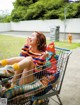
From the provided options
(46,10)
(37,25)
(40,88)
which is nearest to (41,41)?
(40,88)

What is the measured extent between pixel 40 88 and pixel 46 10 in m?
14.5

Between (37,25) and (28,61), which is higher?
(28,61)

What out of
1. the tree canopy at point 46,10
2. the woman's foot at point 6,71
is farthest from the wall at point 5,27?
the woman's foot at point 6,71

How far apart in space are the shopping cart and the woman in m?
0.07

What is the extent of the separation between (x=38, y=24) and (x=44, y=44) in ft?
45.8

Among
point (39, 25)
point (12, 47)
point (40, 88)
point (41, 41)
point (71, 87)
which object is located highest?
point (41, 41)

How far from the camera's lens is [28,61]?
2027mm

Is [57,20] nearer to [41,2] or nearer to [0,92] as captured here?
[41,2]

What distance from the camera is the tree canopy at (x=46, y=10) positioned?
1499 centimetres

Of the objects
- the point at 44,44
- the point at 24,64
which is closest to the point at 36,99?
the point at 24,64

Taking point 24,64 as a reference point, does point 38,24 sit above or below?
below

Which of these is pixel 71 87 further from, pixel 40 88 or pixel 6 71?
pixel 6 71

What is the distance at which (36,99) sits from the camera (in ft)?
7.15

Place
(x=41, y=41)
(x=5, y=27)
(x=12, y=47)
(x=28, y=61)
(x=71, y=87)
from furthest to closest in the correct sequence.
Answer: (x=5, y=27), (x=12, y=47), (x=71, y=87), (x=41, y=41), (x=28, y=61)
